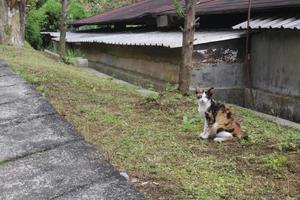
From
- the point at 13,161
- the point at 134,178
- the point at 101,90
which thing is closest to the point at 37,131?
the point at 13,161

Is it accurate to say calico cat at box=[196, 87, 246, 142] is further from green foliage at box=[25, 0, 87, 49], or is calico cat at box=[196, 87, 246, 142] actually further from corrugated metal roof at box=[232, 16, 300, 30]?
green foliage at box=[25, 0, 87, 49]

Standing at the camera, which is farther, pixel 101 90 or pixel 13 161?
pixel 101 90

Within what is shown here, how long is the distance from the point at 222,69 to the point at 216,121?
20.6 feet

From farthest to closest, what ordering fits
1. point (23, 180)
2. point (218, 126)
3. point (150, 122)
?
point (150, 122) < point (218, 126) < point (23, 180)

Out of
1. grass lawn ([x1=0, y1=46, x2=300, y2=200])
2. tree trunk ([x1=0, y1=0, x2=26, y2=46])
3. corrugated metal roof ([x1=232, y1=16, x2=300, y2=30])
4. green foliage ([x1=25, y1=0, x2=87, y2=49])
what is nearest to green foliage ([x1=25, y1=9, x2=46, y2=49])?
green foliage ([x1=25, y1=0, x2=87, y2=49])

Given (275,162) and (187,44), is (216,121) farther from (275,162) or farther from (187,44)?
(187,44)

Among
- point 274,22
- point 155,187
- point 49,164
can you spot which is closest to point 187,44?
point 274,22

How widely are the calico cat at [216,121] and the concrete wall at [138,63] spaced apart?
21.0 ft

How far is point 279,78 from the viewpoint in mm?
10914

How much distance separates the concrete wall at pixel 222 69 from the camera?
11898 mm

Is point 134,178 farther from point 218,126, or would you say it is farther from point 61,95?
point 61,95

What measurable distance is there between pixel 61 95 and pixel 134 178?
12.2 ft

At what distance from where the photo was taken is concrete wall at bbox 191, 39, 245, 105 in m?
11.9

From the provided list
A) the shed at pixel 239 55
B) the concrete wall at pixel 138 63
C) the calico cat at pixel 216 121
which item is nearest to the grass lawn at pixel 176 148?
the calico cat at pixel 216 121
